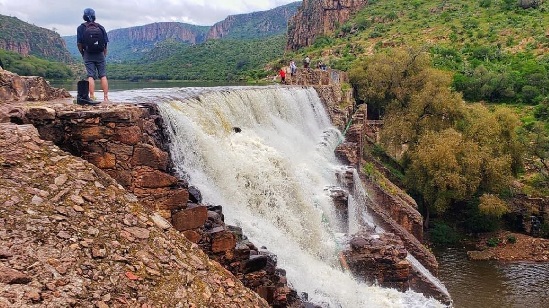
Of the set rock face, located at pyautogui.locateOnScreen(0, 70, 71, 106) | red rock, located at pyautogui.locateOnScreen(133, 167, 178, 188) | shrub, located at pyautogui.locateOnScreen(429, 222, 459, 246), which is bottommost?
shrub, located at pyautogui.locateOnScreen(429, 222, 459, 246)

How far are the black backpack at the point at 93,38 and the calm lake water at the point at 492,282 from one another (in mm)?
14878

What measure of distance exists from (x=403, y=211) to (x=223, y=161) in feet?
36.1

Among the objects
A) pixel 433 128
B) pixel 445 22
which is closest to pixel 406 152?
pixel 433 128

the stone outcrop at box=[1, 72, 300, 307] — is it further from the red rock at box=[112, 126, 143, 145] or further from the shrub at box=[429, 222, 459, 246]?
the shrub at box=[429, 222, 459, 246]

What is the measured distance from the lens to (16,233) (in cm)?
480

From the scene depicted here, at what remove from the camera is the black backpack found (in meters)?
8.16

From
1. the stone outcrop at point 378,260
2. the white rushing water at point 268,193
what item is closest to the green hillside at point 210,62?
the white rushing water at point 268,193

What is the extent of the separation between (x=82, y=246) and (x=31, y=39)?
4501 inches

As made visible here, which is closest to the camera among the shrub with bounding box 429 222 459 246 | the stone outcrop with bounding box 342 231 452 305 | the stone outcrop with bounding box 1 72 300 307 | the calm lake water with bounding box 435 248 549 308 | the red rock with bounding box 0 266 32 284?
the red rock with bounding box 0 266 32 284

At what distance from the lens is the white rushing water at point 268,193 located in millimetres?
9930

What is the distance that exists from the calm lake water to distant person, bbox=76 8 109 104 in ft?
47.9

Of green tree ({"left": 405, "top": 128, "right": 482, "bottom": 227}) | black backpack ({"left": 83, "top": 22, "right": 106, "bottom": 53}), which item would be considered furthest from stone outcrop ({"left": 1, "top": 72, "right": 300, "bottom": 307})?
green tree ({"left": 405, "top": 128, "right": 482, "bottom": 227})

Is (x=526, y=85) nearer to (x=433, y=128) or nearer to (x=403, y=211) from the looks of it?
(x=433, y=128)

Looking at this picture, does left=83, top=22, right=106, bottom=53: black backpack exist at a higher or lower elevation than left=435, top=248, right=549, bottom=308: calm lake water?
higher
